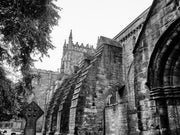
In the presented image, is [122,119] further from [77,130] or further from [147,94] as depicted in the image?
[147,94]

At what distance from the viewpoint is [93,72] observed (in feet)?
34.8

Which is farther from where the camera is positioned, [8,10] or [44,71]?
[44,71]

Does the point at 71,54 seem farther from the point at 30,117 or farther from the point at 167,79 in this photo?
the point at 167,79

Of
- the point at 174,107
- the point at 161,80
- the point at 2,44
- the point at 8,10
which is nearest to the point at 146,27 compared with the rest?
the point at 161,80

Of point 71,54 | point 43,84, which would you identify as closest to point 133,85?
point 71,54

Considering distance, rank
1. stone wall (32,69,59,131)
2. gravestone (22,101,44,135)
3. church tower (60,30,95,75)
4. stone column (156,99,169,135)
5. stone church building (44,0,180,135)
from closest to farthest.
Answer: stone column (156,99,169,135) < stone church building (44,0,180,135) < gravestone (22,101,44,135) < stone wall (32,69,59,131) < church tower (60,30,95,75)

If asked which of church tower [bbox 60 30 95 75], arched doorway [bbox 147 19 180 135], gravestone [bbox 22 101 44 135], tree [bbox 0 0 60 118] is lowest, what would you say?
gravestone [bbox 22 101 44 135]

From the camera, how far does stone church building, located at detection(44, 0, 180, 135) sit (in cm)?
378

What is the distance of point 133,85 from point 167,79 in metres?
7.70

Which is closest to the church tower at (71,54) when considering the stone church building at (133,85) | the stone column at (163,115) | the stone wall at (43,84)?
the stone wall at (43,84)

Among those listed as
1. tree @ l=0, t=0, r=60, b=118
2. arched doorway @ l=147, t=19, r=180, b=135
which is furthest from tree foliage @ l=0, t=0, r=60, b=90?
arched doorway @ l=147, t=19, r=180, b=135

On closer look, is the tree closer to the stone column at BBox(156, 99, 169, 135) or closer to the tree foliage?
the tree foliage

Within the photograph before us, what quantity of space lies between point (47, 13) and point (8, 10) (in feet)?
4.45

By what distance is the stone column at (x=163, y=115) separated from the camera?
11.8 feet
